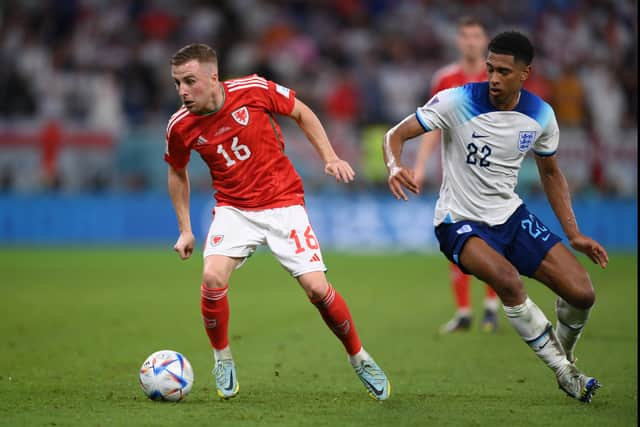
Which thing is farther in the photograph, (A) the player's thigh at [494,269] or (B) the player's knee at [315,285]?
(B) the player's knee at [315,285]

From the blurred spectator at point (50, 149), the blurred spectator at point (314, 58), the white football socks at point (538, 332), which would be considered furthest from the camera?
the blurred spectator at point (314, 58)

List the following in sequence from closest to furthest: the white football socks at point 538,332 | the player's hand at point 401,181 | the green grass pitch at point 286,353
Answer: the green grass pitch at point 286,353 < the player's hand at point 401,181 < the white football socks at point 538,332

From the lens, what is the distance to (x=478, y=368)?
769cm

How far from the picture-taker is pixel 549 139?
6.53 metres

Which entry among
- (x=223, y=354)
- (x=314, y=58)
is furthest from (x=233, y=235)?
(x=314, y=58)

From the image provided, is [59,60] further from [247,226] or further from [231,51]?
[247,226]

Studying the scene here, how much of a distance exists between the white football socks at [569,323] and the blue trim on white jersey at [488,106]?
126 centimetres

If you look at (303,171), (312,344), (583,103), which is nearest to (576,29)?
(583,103)

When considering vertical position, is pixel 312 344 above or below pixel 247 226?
below

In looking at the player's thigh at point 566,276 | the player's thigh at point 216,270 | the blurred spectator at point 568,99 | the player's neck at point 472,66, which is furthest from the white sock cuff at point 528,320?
the blurred spectator at point 568,99

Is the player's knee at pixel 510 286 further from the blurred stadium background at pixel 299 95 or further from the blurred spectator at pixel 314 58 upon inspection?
the blurred spectator at pixel 314 58

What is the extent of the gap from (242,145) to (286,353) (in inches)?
103

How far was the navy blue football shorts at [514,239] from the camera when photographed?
6.41m

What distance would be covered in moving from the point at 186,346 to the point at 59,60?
13.2 m
